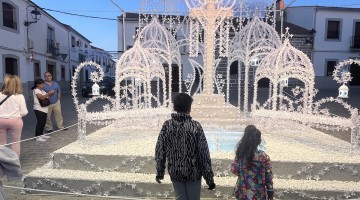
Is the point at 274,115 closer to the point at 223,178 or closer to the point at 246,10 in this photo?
the point at 223,178

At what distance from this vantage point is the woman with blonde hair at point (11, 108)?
4.58m

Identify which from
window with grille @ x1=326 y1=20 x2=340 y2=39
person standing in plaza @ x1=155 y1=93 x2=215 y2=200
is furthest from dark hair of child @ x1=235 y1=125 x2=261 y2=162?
window with grille @ x1=326 y1=20 x2=340 y2=39

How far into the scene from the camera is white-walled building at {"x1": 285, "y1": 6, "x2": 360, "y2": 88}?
25.2 m

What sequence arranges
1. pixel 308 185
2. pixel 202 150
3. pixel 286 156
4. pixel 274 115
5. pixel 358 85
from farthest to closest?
pixel 358 85 < pixel 274 115 < pixel 286 156 < pixel 308 185 < pixel 202 150

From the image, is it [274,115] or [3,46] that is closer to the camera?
[274,115]

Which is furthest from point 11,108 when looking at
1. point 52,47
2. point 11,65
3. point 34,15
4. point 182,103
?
point 52,47

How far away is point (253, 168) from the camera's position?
289 cm

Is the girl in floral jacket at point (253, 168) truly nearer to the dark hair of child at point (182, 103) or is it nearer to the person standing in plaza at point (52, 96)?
the dark hair of child at point (182, 103)

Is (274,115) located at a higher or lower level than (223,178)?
higher

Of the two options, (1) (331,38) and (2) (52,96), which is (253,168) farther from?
(1) (331,38)

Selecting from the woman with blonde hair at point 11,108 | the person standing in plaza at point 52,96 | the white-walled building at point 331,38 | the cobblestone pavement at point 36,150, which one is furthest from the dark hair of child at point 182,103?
the white-walled building at point 331,38

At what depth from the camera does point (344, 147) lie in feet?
17.2

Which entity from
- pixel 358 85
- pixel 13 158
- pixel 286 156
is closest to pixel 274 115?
pixel 286 156

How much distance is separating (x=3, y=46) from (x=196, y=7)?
1294cm
